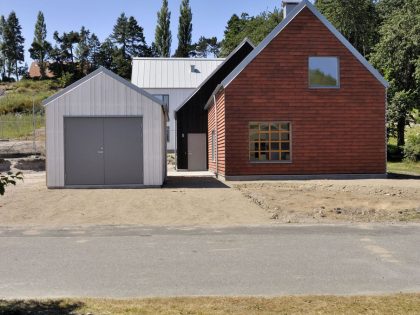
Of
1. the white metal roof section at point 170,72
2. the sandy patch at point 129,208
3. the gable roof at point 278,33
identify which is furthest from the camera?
the white metal roof section at point 170,72

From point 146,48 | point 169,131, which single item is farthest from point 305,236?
point 146,48

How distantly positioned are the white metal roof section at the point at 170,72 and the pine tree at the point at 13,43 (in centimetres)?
6560

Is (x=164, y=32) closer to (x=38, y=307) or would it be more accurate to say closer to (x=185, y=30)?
(x=185, y=30)

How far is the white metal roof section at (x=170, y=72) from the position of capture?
143 ft

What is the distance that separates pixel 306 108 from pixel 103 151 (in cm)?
917

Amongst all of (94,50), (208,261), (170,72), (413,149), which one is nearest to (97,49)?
(94,50)

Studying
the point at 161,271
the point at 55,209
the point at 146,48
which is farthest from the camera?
the point at 146,48

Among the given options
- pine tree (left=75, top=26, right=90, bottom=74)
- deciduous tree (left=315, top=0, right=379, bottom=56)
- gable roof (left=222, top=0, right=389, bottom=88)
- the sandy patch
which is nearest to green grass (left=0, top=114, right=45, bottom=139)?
gable roof (left=222, top=0, right=389, bottom=88)

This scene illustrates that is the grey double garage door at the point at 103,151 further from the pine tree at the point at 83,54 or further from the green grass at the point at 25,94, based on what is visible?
the pine tree at the point at 83,54

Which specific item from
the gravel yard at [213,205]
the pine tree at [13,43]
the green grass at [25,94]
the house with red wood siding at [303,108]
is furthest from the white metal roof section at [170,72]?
the pine tree at [13,43]

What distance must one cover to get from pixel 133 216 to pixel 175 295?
249 inches

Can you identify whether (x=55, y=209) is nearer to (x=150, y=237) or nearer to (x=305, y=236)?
(x=150, y=237)

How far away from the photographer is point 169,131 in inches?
1720

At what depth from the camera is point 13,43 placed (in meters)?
104
